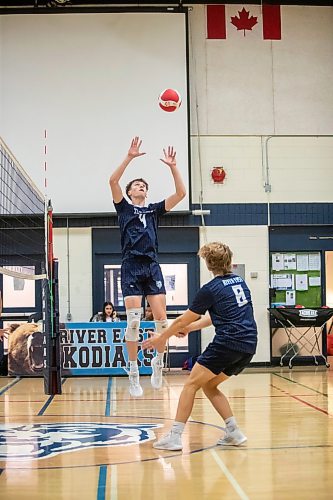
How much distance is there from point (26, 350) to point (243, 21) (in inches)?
335

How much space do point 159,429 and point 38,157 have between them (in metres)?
9.44

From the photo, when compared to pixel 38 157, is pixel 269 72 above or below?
above

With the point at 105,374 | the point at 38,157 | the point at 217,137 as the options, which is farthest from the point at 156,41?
the point at 105,374

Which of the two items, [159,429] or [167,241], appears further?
[167,241]

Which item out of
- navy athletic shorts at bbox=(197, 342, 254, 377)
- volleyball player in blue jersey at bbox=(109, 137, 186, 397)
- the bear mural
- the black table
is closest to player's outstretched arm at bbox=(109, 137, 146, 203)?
volleyball player in blue jersey at bbox=(109, 137, 186, 397)

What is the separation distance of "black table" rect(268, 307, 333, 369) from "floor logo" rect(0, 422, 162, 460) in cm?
824

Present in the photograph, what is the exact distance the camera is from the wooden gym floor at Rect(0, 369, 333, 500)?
503 cm

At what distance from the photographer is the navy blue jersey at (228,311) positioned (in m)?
6.27

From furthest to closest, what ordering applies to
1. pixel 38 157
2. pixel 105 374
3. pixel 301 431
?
pixel 38 157 → pixel 105 374 → pixel 301 431

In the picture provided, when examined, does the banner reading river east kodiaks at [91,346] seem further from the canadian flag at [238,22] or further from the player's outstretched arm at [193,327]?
the player's outstretched arm at [193,327]

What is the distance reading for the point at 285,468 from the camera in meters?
5.64

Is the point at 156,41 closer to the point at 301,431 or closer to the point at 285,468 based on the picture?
the point at 301,431

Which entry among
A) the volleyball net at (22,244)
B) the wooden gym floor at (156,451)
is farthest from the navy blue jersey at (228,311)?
the volleyball net at (22,244)

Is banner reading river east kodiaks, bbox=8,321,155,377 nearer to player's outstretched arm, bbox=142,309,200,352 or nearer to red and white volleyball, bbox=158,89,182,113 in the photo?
red and white volleyball, bbox=158,89,182,113
